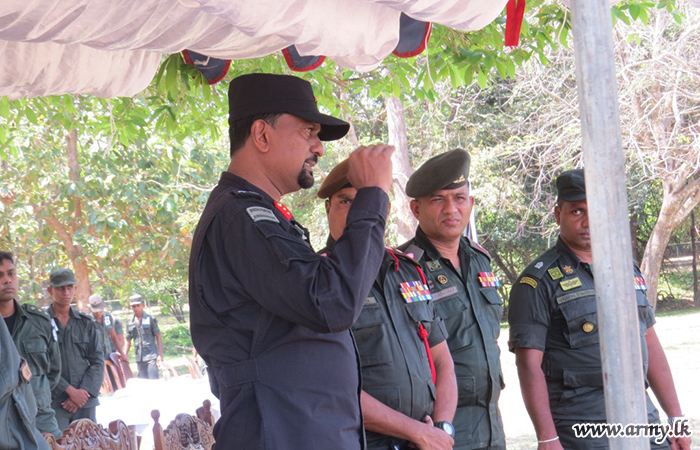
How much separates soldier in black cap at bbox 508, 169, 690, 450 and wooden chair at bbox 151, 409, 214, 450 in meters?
1.51

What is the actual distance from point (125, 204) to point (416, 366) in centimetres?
958

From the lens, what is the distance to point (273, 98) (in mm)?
2182

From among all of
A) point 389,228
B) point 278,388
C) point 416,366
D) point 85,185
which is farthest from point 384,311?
point 389,228

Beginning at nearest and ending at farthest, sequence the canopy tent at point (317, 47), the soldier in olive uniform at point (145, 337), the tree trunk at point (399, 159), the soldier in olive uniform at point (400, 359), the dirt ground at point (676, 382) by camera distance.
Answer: the canopy tent at point (317, 47), the soldier in olive uniform at point (400, 359), the dirt ground at point (676, 382), the tree trunk at point (399, 159), the soldier in olive uniform at point (145, 337)

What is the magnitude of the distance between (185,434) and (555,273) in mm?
1927

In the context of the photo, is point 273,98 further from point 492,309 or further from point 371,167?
point 492,309

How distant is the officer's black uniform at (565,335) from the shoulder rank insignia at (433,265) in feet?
1.26

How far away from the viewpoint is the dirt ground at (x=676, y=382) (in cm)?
878

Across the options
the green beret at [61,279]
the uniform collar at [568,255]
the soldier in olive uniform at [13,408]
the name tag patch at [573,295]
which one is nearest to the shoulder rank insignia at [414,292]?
the name tag patch at [573,295]

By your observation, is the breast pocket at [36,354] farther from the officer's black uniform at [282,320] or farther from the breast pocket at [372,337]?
the officer's black uniform at [282,320]

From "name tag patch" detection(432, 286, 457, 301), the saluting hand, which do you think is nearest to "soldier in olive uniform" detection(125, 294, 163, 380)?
"name tag patch" detection(432, 286, 457, 301)

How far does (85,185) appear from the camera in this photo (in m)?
11.3

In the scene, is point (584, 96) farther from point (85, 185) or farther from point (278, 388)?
point (85, 185)

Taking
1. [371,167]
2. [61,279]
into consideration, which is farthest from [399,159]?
[371,167]
